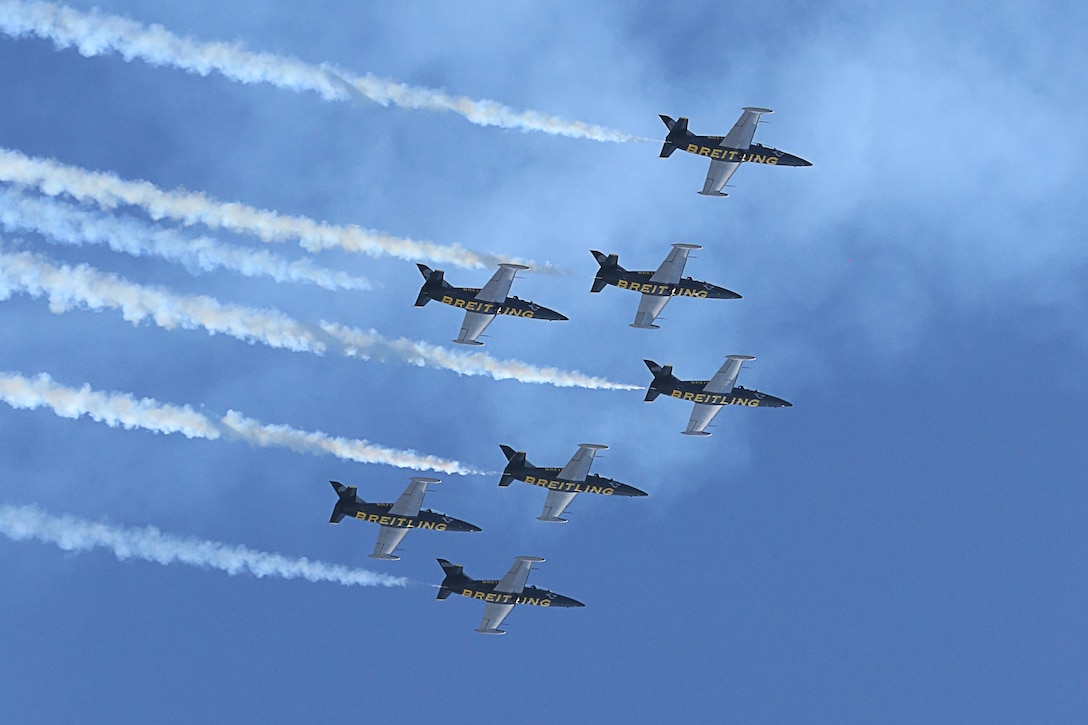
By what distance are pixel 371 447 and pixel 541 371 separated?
384 inches

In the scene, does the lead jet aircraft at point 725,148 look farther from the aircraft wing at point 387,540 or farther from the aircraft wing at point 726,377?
the aircraft wing at point 387,540

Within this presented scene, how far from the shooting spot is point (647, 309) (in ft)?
294

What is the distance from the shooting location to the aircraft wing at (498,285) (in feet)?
279

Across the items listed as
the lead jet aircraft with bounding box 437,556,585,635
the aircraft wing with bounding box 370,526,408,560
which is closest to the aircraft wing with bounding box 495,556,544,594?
the lead jet aircraft with bounding box 437,556,585,635

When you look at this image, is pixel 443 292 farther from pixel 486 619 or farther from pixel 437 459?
pixel 486 619

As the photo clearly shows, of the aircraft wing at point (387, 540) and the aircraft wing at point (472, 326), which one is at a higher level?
the aircraft wing at point (472, 326)

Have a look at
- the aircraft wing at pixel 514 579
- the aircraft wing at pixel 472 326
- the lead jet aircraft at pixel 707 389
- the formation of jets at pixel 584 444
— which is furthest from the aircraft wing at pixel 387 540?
the lead jet aircraft at pixel 707 389

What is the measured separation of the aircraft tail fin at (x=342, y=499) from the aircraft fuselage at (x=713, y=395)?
14407 millimetres

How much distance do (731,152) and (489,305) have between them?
12984 millimetres

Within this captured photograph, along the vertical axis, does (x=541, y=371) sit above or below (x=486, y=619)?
above

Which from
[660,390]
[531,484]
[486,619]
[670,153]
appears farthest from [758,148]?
[486,619]

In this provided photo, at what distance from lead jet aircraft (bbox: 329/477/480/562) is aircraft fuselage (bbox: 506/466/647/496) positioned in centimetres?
323

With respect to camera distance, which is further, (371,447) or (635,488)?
(635,488)

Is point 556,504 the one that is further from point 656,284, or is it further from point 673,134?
point 673,134
